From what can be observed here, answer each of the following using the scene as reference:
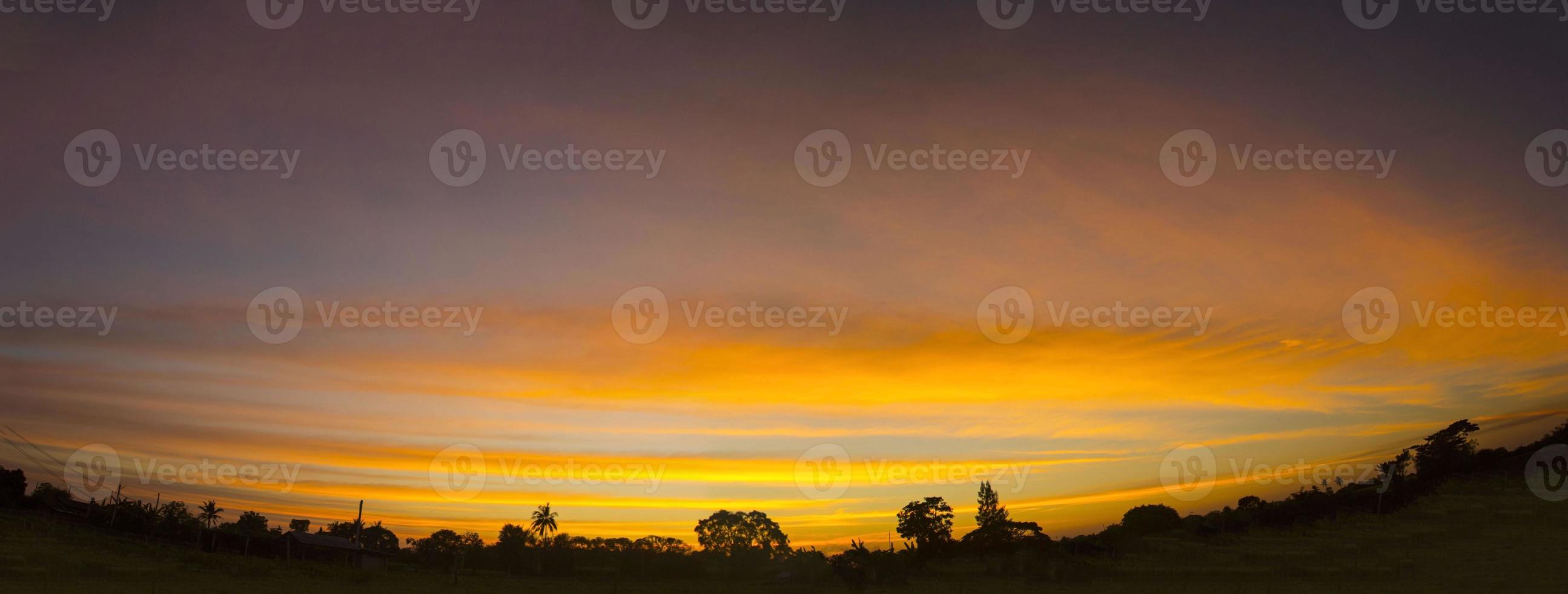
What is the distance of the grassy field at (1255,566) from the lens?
50125 mm

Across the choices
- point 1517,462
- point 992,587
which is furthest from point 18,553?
point 1517,462

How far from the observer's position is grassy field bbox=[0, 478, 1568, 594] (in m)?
50.1

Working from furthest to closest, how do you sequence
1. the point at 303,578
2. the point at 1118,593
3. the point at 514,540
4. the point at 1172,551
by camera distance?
the point at 514,540, the point at 303,578, the point at 1172,551, the point at 1118,593

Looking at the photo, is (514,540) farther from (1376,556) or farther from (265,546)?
(1376,556)

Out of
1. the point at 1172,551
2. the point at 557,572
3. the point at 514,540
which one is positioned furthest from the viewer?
the point at 514,540

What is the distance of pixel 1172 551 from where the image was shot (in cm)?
5812

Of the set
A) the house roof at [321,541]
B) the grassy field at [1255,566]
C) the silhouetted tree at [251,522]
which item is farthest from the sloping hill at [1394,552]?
the silhouetted tree at [251,522]

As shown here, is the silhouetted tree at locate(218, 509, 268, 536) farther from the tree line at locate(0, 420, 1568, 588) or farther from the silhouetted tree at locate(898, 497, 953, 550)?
the silhouetted tree at locate(898, 497, 953, 550)

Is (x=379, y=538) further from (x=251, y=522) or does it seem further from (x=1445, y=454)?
(x=1445, y=454)

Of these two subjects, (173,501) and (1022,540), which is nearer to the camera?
(1022,540)

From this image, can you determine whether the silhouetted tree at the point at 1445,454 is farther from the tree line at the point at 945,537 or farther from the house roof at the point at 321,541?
the house roof at the point at 321,541

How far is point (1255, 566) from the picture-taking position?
55.8 meters

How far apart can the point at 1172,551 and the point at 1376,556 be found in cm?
1165

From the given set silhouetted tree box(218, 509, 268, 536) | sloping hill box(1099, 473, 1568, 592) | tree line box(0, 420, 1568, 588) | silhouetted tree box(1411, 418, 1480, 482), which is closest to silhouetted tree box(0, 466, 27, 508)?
tree line box(0, 420, 1568, 588)
